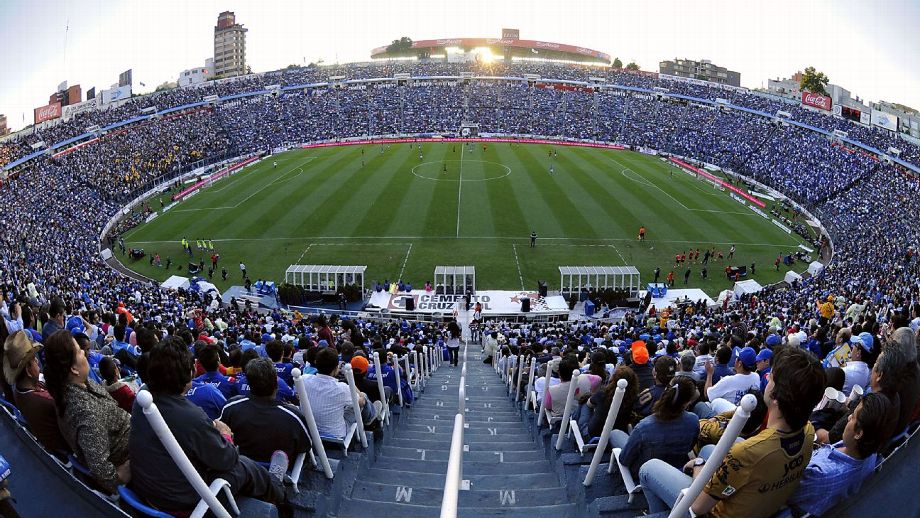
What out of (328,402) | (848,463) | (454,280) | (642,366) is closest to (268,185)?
(454,280)

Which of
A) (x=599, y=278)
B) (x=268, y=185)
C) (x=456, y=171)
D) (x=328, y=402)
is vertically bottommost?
(x=599, y=278)

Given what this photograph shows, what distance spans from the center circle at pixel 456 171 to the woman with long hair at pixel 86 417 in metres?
52.4

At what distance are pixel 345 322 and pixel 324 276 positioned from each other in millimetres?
17772

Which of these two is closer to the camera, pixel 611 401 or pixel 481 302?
pixel 611 401

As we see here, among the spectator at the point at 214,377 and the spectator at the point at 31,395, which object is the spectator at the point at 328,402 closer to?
the spectator at the point at 214,377

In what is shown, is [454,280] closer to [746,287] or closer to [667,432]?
[746,287]

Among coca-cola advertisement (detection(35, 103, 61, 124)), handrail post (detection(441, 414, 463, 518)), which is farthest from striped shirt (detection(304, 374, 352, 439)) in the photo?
coca-cola advertisement (detection(35, 103, 61, 124))

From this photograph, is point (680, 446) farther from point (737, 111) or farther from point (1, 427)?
point (737, 111)

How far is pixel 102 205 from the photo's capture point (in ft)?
164

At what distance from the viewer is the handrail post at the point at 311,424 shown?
4823 mm

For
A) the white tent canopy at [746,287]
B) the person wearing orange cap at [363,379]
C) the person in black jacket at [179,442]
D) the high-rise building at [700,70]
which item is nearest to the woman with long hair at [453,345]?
the person wearing orange cap at [363,379]

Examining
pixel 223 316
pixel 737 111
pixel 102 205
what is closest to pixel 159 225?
pixel 102 205

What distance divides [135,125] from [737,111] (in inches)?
3145

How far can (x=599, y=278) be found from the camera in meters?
33.9
